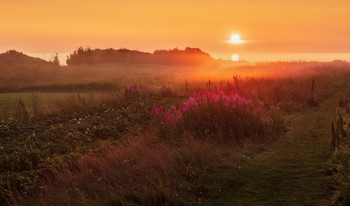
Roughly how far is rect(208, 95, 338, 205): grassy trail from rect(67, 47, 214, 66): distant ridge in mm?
50937

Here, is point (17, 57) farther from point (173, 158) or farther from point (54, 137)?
point (173, 158)

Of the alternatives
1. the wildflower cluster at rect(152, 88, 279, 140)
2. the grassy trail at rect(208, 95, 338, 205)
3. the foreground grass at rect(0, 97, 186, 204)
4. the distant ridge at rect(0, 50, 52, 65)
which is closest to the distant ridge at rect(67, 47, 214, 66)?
the distant ridge at rect(0, 50, 52, 65)

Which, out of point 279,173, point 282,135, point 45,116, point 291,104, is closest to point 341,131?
point 282,135

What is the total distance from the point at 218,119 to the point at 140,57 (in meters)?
53.4

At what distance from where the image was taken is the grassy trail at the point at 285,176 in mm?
6043

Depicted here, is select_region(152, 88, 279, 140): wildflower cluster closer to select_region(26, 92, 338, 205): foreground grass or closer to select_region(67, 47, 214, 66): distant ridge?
select_region(26, 92, 338, 205): foreground grass

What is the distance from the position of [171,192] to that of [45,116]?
10.1 metres

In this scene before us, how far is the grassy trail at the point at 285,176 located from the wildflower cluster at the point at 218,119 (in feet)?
3.00

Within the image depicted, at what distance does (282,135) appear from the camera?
11.0 metres

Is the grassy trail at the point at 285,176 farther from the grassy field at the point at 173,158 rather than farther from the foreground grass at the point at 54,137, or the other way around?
the foreground grass at the point at 54,137

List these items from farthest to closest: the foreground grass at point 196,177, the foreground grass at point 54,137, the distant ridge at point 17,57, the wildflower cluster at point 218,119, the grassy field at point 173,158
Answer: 1. the distant ridge at point 17,57
2. the wildflower cluster at point 218,119
3. the foreground grass at point 54,137
4. the grassy field at point 173,158
5. the foreground grass at point 196,177

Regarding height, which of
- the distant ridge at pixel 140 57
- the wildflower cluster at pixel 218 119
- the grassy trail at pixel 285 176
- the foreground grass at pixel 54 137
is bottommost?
the grassy trail at pixel 285 176

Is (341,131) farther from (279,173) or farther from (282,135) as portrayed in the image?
(279,173)

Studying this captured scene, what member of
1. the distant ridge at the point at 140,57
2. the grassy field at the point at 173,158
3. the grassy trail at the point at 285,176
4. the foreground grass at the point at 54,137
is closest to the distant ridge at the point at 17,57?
the distant ridge at the point at 140,57
